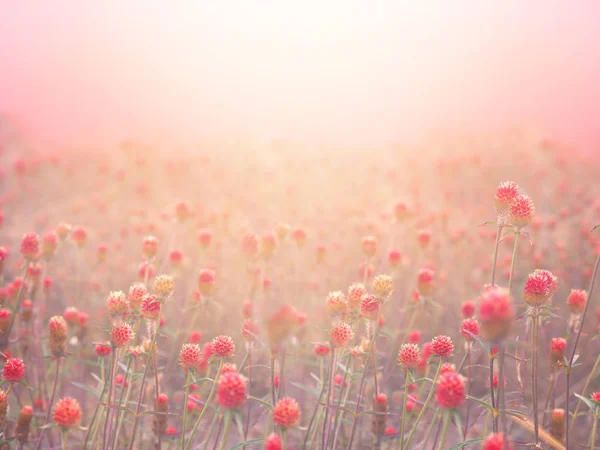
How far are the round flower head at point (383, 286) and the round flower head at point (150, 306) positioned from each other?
38.8 inches

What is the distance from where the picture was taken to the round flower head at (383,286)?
198 cm

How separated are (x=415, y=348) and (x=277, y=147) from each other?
7053 mm

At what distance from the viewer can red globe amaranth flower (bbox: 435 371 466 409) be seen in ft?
5.08

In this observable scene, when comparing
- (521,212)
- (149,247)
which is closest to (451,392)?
(521,212)

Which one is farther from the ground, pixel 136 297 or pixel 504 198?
pixel 504 198

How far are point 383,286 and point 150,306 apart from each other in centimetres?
104

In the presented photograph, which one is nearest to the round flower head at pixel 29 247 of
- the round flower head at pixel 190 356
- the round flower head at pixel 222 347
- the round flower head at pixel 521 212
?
the round flower head at pixel 190 356

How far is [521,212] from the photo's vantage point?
1913 millimetres

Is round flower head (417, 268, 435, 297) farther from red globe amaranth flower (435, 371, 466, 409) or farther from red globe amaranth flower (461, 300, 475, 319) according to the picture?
red globe amaranth flower (435, 371, 466, 409)

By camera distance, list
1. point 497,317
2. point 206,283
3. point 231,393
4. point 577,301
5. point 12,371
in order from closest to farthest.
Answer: point 497,317, point 231,393, point 12,371, point 577,301, point 206,283

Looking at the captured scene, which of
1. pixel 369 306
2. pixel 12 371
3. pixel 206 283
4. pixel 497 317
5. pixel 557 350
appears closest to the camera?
pixel 497 317

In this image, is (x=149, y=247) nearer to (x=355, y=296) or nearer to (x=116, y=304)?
(x=116, y=304)

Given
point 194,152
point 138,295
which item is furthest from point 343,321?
point 194,152

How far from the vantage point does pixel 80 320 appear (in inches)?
109
